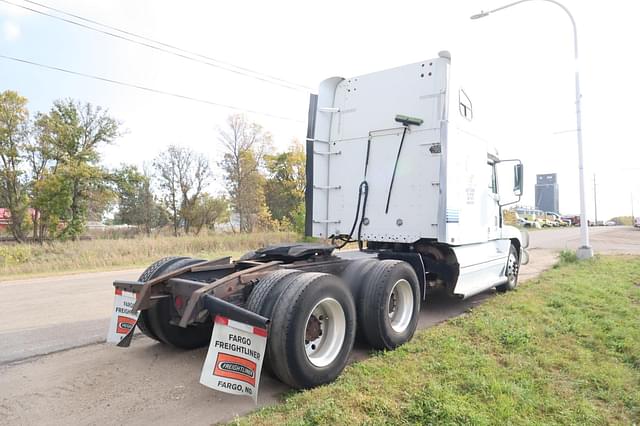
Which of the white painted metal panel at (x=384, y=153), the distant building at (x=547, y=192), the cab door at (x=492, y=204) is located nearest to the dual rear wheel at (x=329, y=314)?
the white painted metal panel at (x=384, y=153)

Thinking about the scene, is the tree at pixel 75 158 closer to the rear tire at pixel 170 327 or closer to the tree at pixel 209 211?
the tree at pixel 209 211

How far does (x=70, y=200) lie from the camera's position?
89.6 ft

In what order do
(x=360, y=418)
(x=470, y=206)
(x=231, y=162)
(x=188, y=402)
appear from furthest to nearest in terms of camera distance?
1. (x=231, y=162)
2. (x=470, y=206)
3. (x=188, y=402)
4. (x=360, y=418)

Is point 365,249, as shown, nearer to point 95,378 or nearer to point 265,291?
point 265,291

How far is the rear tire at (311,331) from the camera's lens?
3252mm

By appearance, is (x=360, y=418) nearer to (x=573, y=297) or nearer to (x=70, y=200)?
(x=573, y=297)

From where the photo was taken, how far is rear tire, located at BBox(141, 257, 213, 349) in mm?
4309

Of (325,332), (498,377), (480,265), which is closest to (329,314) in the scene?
(325,332)

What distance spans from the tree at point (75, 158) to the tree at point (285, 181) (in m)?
13.5

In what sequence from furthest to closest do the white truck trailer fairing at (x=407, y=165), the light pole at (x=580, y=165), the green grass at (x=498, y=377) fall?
the light pole at (x=580, y=165) → the white truck trailer fairing at (x=407, y=165) → the green grass at (x=498, y=377)

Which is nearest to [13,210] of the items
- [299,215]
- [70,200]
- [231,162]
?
[70,200]

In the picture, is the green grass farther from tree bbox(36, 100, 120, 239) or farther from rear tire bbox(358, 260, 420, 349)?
tree bbox(36, 100, 120, 239)

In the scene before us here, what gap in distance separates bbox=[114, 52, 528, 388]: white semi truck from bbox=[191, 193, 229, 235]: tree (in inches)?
A: 1191

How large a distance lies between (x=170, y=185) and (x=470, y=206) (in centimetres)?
3463
